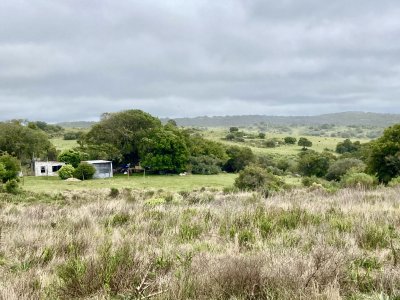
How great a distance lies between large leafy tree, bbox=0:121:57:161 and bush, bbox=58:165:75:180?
10369 millimetres

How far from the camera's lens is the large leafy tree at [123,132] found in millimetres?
68062

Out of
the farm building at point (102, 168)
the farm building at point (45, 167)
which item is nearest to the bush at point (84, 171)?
the farm building at point (102, 168)

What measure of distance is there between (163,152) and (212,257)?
2418 inches

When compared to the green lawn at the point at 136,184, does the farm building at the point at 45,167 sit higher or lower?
higher

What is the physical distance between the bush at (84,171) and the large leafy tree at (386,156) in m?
39.1

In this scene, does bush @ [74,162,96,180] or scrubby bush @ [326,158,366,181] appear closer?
bush @ [74,162,96,180]

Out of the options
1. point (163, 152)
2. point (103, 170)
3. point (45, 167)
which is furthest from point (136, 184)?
point (45, 167)

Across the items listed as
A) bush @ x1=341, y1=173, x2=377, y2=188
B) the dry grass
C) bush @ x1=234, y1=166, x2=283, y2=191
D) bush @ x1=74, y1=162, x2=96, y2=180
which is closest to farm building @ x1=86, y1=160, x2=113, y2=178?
bush @ x1=74, y1=162, x2=96, y2=180

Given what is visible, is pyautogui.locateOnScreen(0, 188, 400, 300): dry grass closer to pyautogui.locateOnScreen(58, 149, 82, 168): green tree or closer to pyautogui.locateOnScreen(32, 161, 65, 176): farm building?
pyautogui.locateOnScreen(58, 149, 82, 168): green tree

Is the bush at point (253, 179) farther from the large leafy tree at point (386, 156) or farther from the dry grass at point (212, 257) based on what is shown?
the dry grass at point (212, 257)

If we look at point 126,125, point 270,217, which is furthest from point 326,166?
point 270,217

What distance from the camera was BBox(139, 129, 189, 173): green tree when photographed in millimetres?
65188

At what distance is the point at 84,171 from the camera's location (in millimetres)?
58438

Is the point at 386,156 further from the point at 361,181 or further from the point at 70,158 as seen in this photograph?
the point at 70,158
